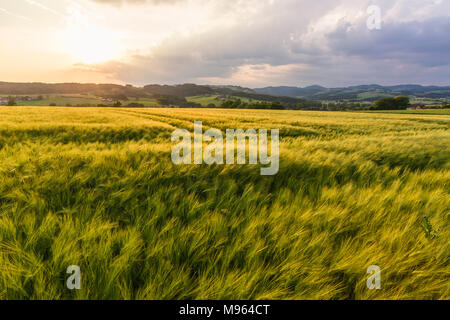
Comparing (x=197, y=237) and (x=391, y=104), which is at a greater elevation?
(x=391, y=104)

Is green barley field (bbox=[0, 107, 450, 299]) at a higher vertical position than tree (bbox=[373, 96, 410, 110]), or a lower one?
lower

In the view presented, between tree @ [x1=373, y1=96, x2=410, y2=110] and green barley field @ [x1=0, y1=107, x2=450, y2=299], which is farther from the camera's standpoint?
tree @ [x1=373, y1=96, x2=410, y2=110]

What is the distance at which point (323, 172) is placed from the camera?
3047 millimetres

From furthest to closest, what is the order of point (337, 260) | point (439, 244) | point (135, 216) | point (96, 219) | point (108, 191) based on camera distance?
1. point (108, 191)
2. point (135, 216)
3. point (96, 219)
4. point (439, 244)
5. point (337, 260)

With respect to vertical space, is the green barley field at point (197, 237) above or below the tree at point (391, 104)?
below

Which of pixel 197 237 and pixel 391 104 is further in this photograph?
pixel 391 104

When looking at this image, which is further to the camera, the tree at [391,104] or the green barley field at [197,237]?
the tree at [391,104]
